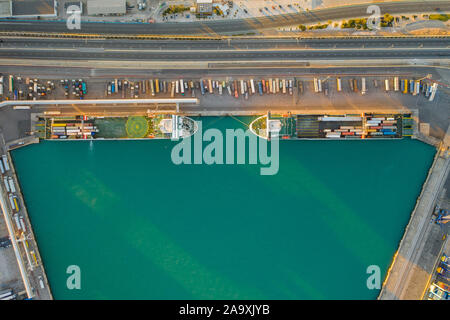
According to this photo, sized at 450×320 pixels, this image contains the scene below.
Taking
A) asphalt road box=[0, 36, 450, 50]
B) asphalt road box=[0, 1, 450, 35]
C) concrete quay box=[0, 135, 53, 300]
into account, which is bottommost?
concrete quay box=[0, 135, 53, 300]

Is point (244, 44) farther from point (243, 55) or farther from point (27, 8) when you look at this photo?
point (27, 8)

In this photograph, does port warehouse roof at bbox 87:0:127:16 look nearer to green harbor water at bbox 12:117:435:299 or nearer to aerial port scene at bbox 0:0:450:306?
aerial port scene at bbox 0:0:450:306

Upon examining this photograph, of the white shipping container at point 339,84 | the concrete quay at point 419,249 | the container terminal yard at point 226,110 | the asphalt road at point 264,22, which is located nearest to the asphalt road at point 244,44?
the asphalt road at point 264,22

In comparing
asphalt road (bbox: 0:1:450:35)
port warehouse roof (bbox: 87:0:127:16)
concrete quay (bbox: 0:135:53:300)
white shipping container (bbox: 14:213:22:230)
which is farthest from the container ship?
port warehouse roof (bbox: 87:0:127:16)

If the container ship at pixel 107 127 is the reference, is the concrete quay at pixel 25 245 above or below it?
below

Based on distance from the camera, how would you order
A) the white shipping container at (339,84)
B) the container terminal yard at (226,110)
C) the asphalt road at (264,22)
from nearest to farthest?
the container terminal yard at (226,110)
the white shipping container at (339,84)
the asphalt road at (264,22)

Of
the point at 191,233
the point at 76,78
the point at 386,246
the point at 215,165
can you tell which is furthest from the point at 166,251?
the point at 386,246

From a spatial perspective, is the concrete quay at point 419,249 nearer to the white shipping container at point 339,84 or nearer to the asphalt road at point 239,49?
the asphalt road at point 239,49
